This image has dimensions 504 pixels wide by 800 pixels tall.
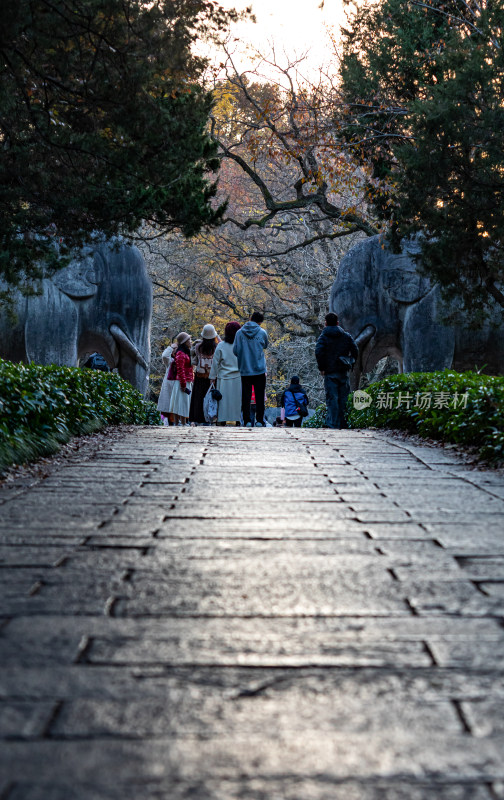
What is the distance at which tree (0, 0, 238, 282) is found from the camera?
6766 millimetres

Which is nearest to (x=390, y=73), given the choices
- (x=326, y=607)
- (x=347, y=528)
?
(x=347, y=528)

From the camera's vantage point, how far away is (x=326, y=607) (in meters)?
3.01

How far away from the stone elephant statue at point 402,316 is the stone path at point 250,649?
11.7 meters

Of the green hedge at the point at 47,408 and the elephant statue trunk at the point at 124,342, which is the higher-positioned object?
the elephant statue trunk at the point at 124,342

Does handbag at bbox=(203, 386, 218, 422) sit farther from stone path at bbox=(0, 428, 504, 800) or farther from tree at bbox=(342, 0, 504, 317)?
stone path at bbox=(0, 428, 504, 800)

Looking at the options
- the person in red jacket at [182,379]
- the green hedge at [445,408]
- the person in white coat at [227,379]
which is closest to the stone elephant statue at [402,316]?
the green hedge at [445,408]

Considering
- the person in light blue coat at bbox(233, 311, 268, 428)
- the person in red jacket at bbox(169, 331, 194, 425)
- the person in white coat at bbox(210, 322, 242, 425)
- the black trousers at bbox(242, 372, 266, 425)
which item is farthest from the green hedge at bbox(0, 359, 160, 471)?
the person in red jacket at bbox(169, 331, 194, 425)

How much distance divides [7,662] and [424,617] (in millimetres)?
1320

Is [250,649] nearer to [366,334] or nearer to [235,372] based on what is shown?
[235,372]

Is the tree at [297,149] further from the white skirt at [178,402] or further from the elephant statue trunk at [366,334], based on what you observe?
the white skirt at [178,402]

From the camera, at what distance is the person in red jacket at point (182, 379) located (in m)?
15.2

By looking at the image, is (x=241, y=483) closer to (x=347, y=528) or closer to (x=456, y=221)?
(x=347, y=528)

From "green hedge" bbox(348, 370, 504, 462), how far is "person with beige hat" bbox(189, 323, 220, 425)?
2.99 meters

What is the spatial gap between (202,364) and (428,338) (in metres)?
4.25
